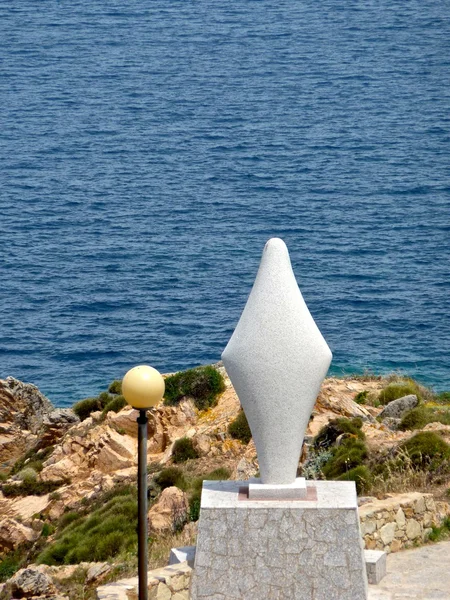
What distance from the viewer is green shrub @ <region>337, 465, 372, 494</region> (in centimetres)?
2128

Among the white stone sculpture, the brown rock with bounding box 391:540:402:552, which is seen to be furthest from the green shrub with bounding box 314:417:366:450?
→ the white stone sculpture

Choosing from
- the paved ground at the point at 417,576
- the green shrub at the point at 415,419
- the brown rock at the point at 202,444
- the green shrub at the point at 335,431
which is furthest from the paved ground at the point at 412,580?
the brown rock at the point at 202,444

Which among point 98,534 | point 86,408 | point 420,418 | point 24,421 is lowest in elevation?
point 98,534

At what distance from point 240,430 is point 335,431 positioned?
7.37ft

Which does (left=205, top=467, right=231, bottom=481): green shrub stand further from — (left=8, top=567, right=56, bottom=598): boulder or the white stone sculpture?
the white stone sculpture

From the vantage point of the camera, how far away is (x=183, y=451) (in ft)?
89.5

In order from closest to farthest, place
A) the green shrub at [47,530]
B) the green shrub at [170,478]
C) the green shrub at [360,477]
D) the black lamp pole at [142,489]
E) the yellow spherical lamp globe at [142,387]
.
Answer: the yellow spherical lamp globe at [142,387]
the black lamp pole at [142,489]
the green shrub at [360,477]
the green shrub at [170,478]
the green shrub at [47,530]

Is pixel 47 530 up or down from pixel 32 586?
up

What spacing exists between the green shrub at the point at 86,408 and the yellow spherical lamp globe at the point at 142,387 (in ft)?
65.9

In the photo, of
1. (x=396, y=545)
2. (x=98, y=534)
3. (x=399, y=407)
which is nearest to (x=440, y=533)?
(x=396, y=545)

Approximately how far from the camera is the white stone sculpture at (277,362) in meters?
15.5

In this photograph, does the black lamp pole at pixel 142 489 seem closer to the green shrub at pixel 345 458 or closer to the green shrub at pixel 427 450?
the green shrub at pixel 427 450

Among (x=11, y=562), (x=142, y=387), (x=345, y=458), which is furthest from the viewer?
(x=11, y=562)

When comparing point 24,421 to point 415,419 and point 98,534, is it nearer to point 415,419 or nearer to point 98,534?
point 415,419
